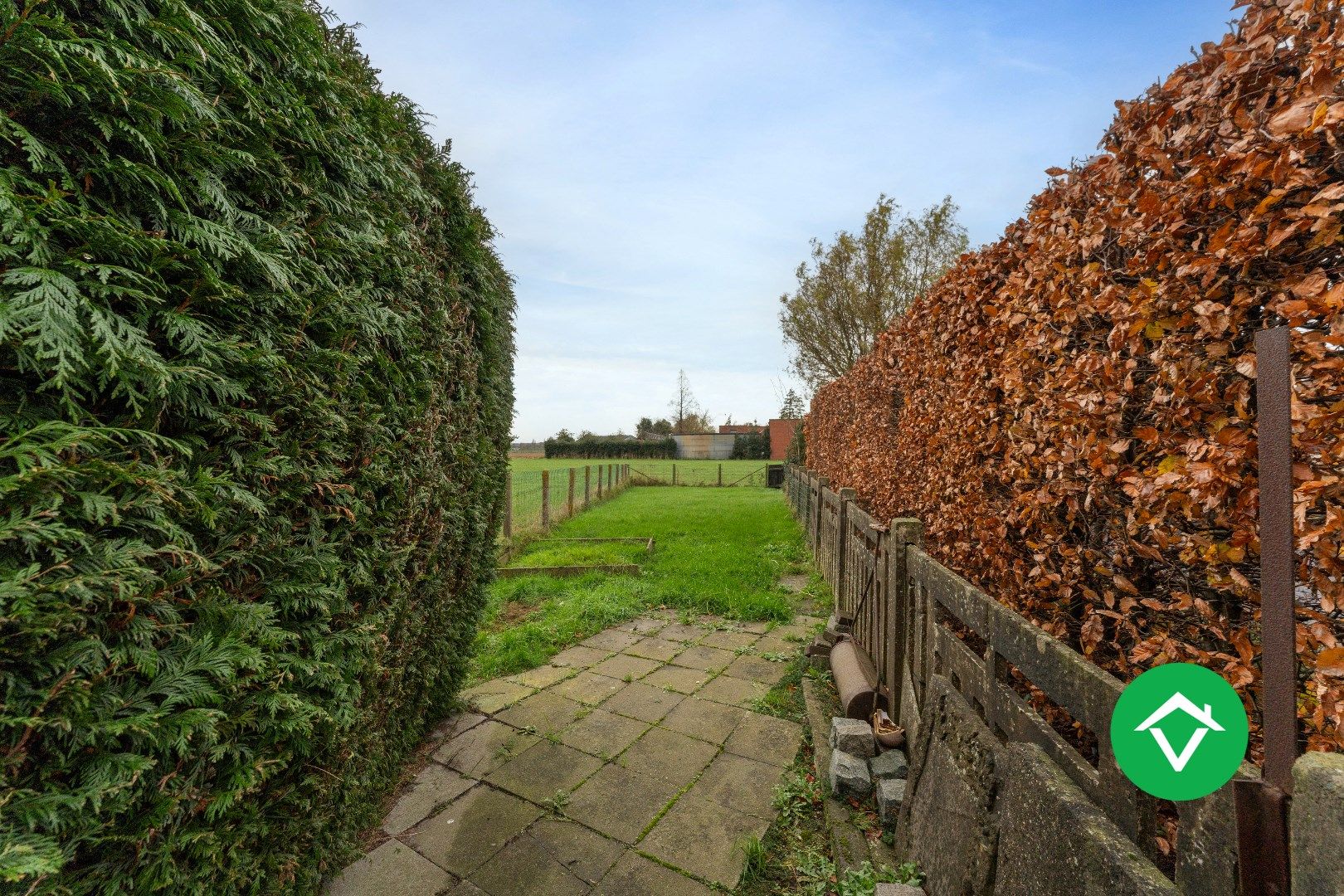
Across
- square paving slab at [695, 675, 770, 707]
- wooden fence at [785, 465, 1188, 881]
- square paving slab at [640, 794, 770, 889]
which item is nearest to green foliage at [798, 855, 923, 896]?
square paving slab at [640, 794, 770, 889]

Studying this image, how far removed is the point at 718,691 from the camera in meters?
4.29

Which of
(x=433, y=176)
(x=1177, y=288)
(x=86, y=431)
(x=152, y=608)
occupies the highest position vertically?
(x=433, y=176)

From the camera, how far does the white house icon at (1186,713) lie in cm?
77

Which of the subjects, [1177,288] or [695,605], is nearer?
[1177,288]

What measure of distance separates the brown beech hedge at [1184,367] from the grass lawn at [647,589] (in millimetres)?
4007

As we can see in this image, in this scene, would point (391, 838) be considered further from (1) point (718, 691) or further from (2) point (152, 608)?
(1) point (718, 691)

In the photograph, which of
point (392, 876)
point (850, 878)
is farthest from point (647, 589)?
point (850, 878)

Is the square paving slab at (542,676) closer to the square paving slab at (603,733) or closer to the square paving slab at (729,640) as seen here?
the square paving slab at (603,733)

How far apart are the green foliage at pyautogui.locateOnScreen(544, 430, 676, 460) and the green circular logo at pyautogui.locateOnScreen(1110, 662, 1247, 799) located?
1777 inches

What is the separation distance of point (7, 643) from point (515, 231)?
3607mm

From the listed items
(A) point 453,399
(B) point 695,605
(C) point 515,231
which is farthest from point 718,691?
(C) point 515,231

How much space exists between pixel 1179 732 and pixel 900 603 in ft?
8.80

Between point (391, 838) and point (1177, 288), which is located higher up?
point (1177, 288)

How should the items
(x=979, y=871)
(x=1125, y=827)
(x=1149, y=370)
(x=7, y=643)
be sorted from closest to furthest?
(x=7, y=643) → (x=1125, y=827) → (x=1149, y=370) → (x=979, y=871)
